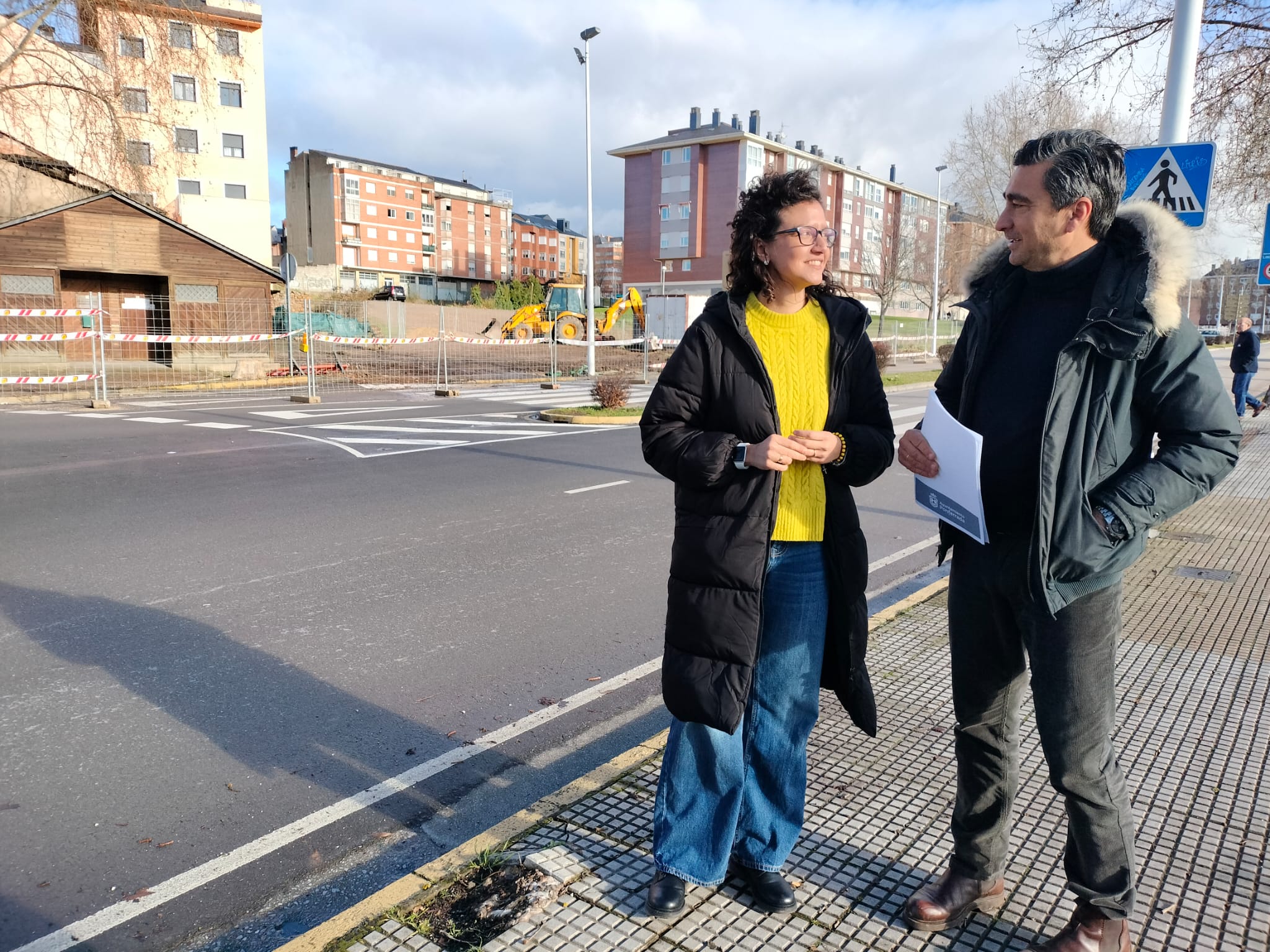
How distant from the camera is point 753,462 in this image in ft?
8.05

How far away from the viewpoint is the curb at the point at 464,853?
2.48 m

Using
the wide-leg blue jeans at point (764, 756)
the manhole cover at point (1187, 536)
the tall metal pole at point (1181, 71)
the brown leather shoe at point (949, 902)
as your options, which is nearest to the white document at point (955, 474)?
the wide-leg blue jeans at point (764, 756)

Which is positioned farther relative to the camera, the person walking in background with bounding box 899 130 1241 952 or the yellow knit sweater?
the yellow knit sweater

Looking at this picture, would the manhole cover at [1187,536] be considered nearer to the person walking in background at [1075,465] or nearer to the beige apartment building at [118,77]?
the person walking in background at [1075,465]

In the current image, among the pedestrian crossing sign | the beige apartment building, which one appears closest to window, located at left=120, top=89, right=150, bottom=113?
the beige apartment building

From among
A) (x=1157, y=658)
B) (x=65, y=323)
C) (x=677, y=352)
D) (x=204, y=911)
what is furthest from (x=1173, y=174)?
(x=65, y=323)

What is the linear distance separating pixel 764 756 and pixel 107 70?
2116cm

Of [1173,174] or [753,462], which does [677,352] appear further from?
[1173,174]

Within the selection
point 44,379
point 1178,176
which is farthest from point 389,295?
point 1178,176

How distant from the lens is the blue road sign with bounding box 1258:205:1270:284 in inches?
412

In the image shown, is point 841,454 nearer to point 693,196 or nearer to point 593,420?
point 593,420

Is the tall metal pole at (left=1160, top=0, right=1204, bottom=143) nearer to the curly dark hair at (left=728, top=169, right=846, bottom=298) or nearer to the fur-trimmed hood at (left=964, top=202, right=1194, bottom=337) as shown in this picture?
the fur-trimmed hood at (left=964, top=202, right=1194, bottom=337)

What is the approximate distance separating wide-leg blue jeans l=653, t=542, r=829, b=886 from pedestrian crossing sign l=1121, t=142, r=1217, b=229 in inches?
197

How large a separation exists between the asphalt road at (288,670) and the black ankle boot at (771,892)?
107cm
